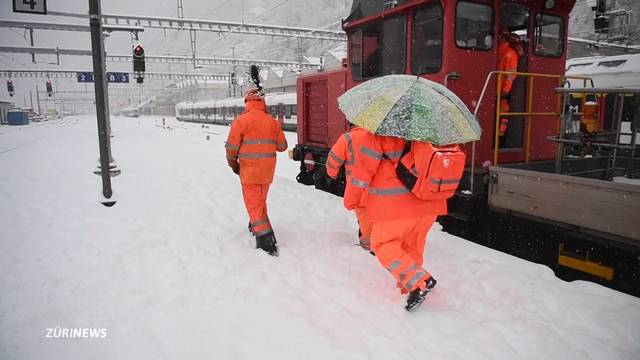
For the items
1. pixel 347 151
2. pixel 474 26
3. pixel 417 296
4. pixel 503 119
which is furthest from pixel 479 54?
pixel 417 296

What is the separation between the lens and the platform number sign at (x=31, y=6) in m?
6.89

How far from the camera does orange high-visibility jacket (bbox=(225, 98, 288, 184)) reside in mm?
4398

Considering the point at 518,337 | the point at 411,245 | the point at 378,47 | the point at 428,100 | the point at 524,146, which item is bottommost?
the point at 518,337

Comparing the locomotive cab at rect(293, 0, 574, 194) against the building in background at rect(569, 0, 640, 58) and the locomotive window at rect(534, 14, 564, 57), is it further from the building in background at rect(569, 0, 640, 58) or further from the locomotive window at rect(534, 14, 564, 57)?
the building in background at rect(569, 0, 640, 58)

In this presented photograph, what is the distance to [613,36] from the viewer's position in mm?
26719

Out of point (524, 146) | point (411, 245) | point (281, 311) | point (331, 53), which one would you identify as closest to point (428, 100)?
point (411, 245)

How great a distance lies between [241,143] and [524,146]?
3.81 m

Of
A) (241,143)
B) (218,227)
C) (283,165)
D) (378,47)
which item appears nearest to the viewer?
(241,143)

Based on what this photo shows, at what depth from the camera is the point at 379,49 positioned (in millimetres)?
5953

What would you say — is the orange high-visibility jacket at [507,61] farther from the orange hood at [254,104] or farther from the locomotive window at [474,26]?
the orange hood at [254,104]

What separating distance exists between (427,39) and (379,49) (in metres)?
1.00

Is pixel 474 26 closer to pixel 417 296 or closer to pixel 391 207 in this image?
pixel 391 207

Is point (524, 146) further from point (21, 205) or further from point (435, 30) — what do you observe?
point (21, 205)

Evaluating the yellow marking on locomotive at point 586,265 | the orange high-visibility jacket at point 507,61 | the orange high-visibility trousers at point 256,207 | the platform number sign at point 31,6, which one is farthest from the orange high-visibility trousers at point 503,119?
the platform number sign at point 31,6
